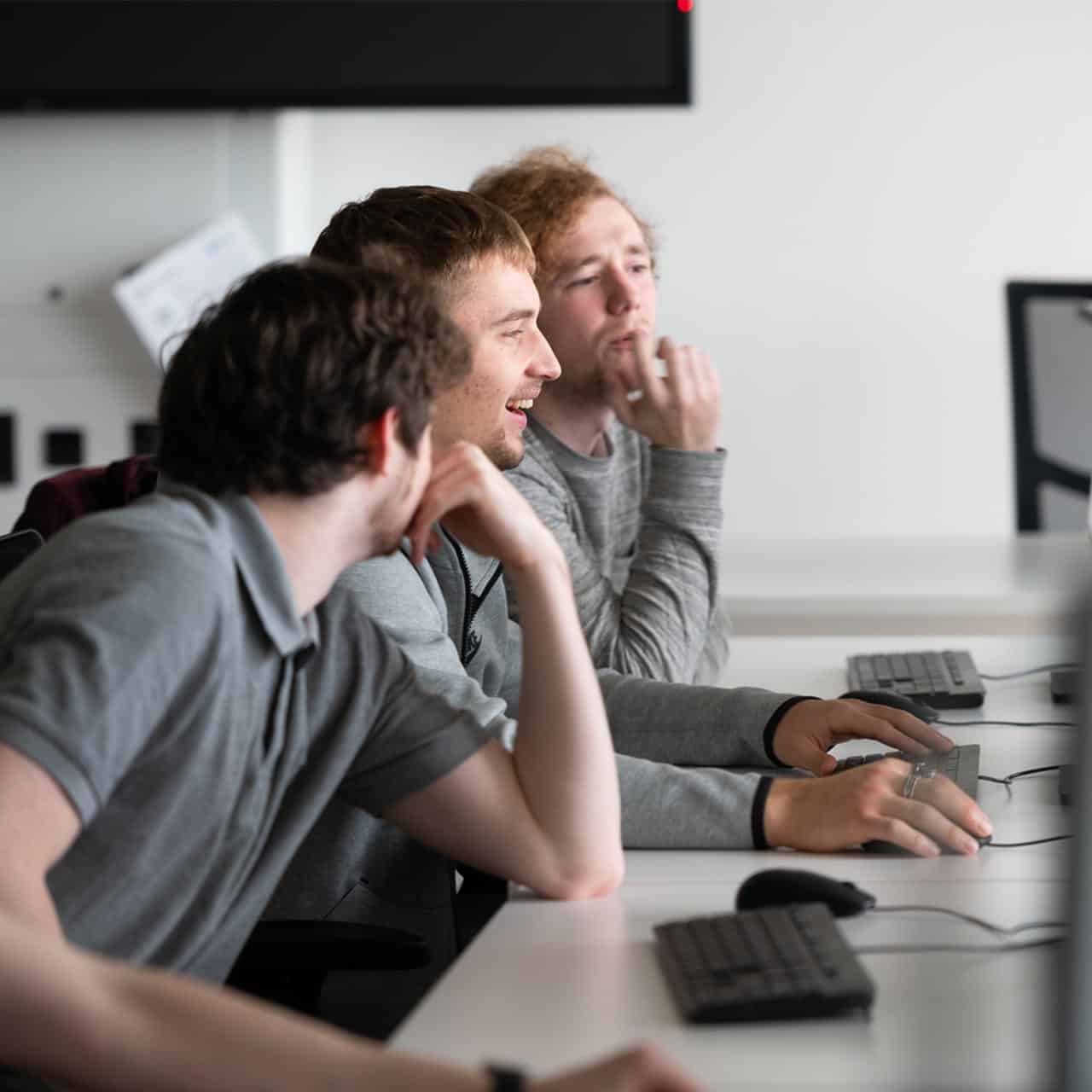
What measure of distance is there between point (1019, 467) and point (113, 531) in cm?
218

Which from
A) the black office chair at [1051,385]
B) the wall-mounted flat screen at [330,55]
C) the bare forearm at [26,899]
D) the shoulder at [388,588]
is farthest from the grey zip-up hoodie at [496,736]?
the wall-mounted flat screen at [330,55]

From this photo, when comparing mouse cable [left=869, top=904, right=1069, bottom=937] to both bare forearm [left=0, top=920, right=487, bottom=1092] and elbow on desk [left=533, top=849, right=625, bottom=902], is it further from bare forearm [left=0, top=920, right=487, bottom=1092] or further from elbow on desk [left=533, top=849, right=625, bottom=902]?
bare forearm [left=0, top=920, right=487, bottom=1092]

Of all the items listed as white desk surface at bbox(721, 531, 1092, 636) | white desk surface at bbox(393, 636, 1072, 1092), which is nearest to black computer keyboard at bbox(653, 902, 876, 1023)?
white desk surface at bbox(393, 636, 1072, 1092)

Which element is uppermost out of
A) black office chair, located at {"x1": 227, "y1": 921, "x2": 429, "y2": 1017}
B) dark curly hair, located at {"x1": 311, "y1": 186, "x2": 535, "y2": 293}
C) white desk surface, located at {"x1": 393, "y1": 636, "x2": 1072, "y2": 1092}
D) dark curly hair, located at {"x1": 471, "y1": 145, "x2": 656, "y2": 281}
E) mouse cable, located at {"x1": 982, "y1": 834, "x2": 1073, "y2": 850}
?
dark curly hair, located at {"x1": 471, "y1": 145, "x2": 656, "y2": 281}

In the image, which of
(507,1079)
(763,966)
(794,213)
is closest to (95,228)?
(794,213)

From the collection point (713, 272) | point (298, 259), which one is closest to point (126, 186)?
point (713, 272)

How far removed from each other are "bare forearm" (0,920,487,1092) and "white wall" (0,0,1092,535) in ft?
8.65

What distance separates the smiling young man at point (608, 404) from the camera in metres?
2.04

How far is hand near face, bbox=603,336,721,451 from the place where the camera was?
2164 mm

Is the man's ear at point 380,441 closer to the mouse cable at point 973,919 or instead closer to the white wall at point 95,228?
the mouse cable at point 973,919

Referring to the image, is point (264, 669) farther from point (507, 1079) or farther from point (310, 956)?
point (507, 1079)

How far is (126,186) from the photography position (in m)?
3.28

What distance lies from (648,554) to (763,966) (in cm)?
110

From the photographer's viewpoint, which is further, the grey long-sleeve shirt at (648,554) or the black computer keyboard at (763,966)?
the grey long-sleeve shirt at (648,554)
